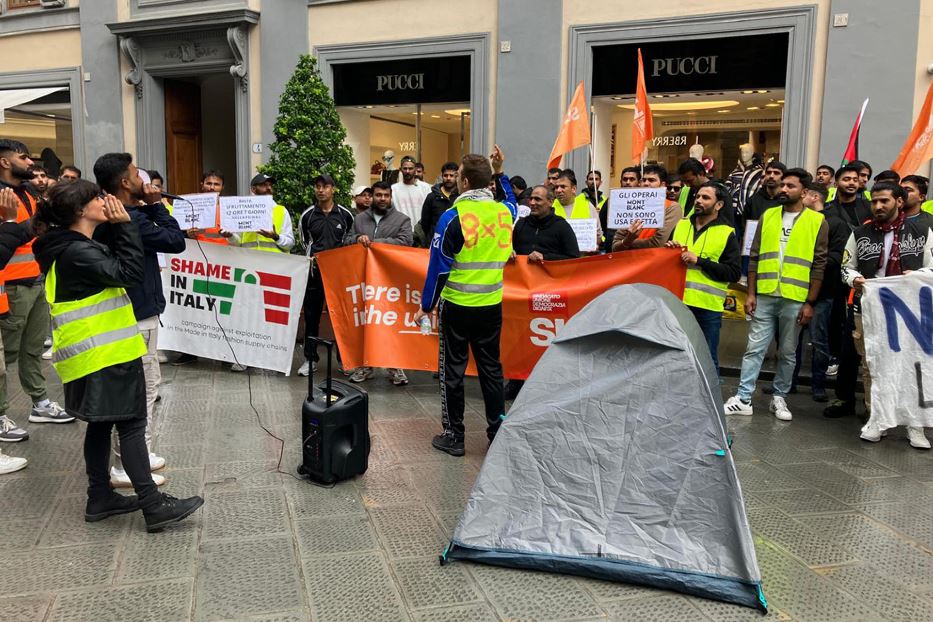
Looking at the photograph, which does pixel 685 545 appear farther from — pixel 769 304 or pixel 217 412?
pixel 217 412

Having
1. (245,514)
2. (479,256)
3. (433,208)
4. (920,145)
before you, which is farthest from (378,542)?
(920,145)

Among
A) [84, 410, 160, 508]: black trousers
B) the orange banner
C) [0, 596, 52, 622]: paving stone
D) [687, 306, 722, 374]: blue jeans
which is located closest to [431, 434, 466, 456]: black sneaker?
the orange banner

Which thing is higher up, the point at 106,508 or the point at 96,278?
the point at 96,278

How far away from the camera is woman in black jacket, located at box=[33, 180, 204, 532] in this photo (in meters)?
4.04

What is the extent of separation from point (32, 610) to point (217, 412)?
323 cm

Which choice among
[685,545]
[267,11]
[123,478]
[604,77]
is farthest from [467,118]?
[685,545]

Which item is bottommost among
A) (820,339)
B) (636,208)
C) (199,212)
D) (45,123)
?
(820,339)

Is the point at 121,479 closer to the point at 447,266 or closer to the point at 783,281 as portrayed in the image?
the point at 447,266

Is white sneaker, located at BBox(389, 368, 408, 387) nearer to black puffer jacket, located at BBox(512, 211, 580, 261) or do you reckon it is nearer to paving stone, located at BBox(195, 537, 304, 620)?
black puffer jacket, located at BBox(512, 211, 580, 261)

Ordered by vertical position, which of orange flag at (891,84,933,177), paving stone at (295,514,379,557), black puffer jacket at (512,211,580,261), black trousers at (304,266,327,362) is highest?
orange flag at (891,84,933,177)

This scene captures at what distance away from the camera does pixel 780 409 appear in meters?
6.70

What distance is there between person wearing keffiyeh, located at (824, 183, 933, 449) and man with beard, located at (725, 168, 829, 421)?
0.94ft

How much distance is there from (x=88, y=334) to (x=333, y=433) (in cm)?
155

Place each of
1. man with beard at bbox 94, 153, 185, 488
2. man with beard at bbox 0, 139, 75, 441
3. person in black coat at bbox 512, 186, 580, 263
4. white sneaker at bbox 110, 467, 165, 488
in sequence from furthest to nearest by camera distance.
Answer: person in black coat at bbox 512, 186, 580, 263 → man with beard at bbox 0, 139, 75, 441 → white sneaker at bbox 110, 467, 165, 488 → man with beard at bbox 94, 153, 185, 488
